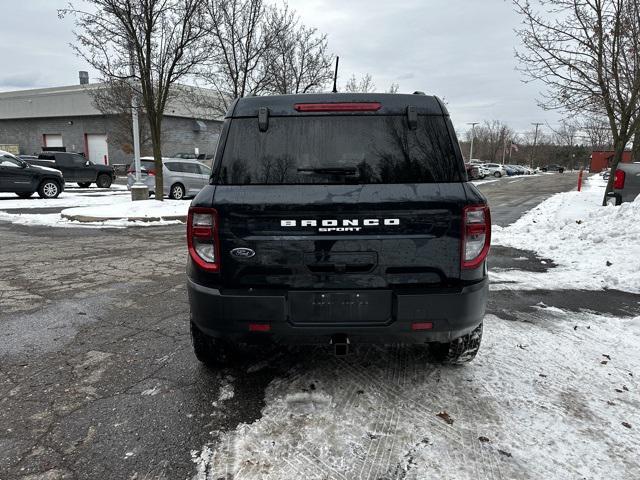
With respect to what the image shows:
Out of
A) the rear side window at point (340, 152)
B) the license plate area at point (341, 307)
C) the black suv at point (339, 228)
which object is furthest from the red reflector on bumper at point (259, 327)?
the rear side window at point (340, 152)

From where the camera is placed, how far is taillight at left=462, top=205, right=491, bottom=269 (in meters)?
2.67

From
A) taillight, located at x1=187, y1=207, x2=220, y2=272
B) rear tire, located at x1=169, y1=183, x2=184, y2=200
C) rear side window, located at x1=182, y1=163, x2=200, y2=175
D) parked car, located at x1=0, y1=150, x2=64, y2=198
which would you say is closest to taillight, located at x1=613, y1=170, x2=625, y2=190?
taillight, located at x1=187, y1=207, x2=220, y2=272

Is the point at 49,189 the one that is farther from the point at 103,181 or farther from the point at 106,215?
the point at 106,215

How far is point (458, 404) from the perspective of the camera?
9.63ft

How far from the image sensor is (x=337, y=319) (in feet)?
8.82

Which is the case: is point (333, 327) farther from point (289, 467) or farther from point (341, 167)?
point (341, 167)

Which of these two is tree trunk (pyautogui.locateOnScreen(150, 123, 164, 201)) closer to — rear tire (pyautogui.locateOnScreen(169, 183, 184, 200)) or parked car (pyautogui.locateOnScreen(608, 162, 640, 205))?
rear tire (pyautogui.locateOnScreen(169, 183, 184, 200))

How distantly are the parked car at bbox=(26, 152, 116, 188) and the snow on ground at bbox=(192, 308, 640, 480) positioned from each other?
76.7 ft

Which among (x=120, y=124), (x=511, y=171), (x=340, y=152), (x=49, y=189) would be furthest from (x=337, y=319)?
(x=511, y=171)

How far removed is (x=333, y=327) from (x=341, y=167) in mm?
977

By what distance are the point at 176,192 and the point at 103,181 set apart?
9.89 m

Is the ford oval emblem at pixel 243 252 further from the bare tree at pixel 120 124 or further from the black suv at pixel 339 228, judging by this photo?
the bare tree at pixel 120 124

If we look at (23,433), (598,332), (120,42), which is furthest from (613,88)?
(23,433)

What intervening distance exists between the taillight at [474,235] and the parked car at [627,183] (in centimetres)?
1034
